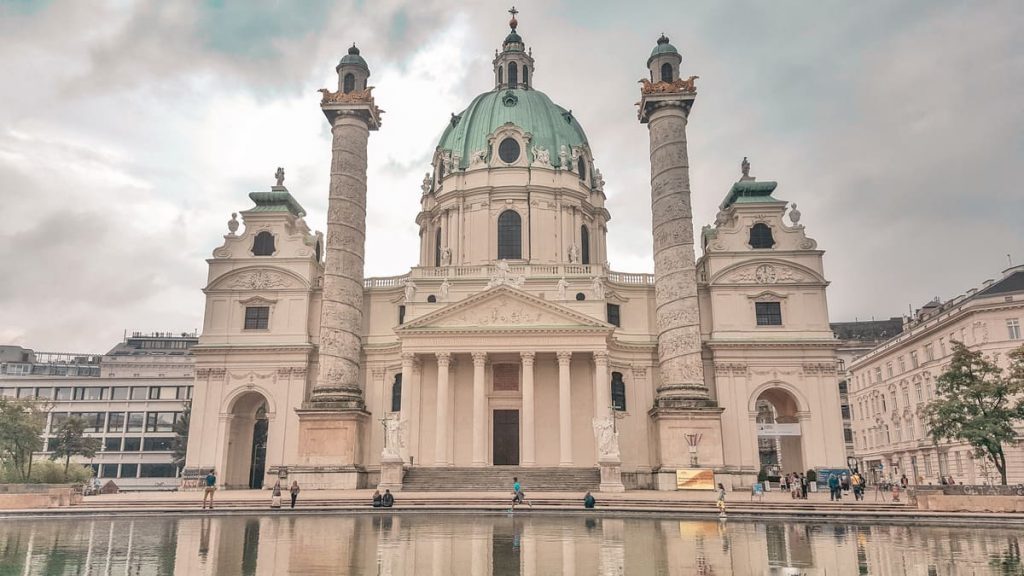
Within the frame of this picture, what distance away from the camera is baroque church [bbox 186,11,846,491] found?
37000mm

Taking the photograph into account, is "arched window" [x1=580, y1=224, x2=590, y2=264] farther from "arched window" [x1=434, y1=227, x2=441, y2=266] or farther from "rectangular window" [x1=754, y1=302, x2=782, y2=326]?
"rectangular window" [x1=754, y1=302, x2=782, y2=326]

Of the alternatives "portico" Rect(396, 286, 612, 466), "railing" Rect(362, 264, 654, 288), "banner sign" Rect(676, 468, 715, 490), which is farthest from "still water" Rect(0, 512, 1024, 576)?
"railing" Rect(362, 264, 654, 288)

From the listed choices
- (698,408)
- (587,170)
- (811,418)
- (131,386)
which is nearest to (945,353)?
(811,418)

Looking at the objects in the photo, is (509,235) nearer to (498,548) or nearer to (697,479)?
(697,479)

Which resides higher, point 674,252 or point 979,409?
point 674,252

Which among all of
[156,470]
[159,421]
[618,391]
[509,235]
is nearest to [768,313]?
[618,391]

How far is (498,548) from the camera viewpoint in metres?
14.3

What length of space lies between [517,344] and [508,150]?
17.3 meters

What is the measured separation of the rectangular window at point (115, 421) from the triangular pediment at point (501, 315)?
45911 mm

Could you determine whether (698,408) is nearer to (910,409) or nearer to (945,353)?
(945,353)

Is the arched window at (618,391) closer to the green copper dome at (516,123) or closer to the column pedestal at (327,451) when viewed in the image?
the column pedestal at (327,451)

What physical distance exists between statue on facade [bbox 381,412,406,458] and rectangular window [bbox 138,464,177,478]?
43.6 m

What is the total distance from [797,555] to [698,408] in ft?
73.4

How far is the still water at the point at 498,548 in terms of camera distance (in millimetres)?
11789
